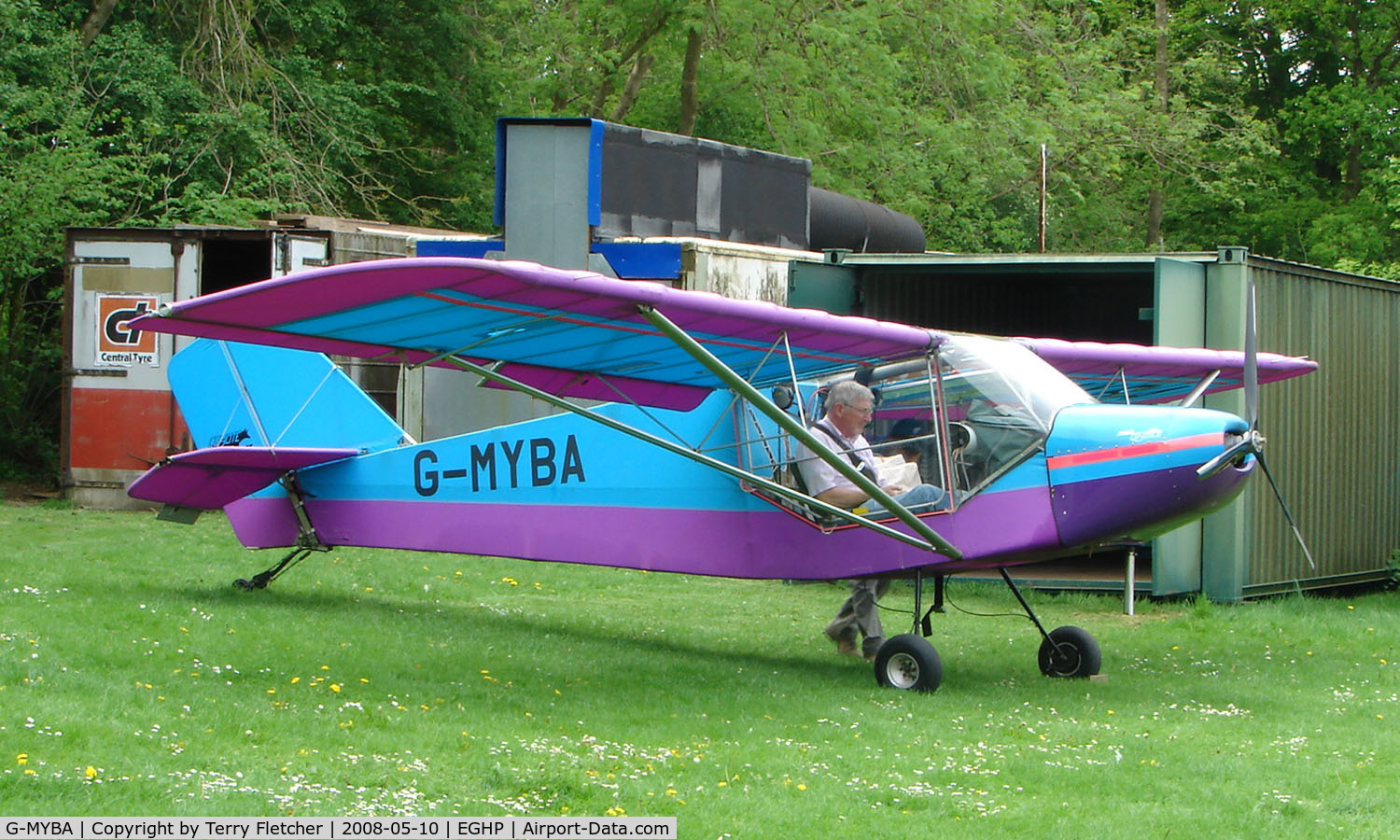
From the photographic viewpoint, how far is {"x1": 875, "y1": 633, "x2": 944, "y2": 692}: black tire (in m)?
8.54

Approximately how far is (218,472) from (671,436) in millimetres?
3353

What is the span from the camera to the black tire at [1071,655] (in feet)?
30.5

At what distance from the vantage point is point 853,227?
810 inches

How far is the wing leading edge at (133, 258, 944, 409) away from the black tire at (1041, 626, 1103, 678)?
2086mm

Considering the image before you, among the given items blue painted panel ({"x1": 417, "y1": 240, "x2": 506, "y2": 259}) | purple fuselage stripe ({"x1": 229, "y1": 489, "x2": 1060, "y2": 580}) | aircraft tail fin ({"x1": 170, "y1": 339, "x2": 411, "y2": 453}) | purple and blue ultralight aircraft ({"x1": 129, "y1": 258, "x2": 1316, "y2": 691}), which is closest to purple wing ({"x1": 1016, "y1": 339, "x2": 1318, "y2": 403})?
purple and blue ultralight aircraft ({"x1": 129, "y1": 258, "x2": 1316, "y2": 691})

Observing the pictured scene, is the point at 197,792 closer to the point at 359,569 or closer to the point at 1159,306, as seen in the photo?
the point at 359,569

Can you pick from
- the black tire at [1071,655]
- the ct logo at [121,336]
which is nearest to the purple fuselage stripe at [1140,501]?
the black tire at [1071,655]

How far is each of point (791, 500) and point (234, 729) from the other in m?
3.88

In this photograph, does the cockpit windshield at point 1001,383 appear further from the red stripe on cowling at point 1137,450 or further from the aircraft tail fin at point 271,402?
the aircraft tail fin at point 271,402

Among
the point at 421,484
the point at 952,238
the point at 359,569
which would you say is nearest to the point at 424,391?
the point at 359,569

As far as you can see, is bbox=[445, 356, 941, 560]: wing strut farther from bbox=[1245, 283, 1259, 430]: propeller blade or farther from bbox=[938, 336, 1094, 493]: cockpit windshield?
bbox=[1245, 283, 1259, 430]: propeller blade

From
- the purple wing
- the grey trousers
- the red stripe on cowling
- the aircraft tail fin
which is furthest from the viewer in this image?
the aircraft tail fin

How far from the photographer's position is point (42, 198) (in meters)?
18.3

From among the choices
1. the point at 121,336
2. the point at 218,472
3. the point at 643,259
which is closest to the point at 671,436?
the point at 218,472
